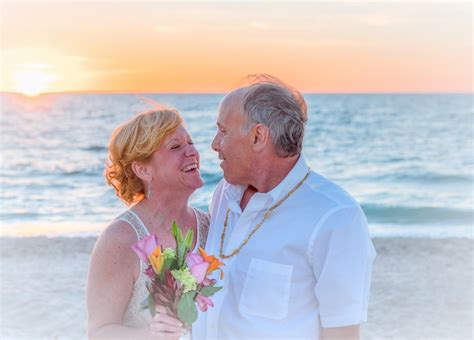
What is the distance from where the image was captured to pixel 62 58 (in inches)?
1126

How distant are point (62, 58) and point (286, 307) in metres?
26.6

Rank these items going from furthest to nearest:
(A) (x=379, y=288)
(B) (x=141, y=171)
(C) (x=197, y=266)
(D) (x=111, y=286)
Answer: (A) (x=379, y=288) < (B) (x=141, y=171) < (D) (x=111, y=286) < (C) (x=197, y=266)

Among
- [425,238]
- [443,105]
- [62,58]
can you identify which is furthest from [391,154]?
[443,105]

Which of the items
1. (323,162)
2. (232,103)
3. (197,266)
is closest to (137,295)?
(197,266)

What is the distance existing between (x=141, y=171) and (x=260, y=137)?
0.89m

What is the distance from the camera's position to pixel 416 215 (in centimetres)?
1972

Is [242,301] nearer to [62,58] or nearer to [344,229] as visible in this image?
[344,229]

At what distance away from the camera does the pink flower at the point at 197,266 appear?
123 inches

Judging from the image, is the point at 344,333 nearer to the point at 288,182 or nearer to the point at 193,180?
the point at 288,182

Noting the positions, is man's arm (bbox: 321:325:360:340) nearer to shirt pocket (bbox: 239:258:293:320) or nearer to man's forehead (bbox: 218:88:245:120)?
shirt pocket (bbox: 239:258:293:320)

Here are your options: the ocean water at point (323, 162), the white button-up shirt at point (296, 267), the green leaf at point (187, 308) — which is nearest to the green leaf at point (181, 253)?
the green leaf at point (187, 308)

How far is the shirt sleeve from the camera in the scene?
3.27 m

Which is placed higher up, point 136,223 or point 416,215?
point 136,223

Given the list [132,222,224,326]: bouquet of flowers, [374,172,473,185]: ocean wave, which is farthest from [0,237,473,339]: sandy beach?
[374,172,473,185]: ocean wave
